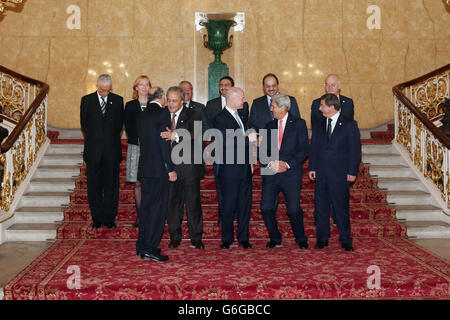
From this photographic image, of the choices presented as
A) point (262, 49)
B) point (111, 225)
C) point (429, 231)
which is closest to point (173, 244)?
point (111, 225)

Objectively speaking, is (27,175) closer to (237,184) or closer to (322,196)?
(237,184)

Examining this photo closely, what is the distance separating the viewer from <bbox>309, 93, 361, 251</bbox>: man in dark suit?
481cm

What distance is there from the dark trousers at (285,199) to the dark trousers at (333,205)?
0.19 metres

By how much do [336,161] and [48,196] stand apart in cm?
354

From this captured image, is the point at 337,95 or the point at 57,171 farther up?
the point at 337,95

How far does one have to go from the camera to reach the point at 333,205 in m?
4.89

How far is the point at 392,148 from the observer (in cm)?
747

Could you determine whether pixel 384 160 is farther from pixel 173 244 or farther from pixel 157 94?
pixel 157 94

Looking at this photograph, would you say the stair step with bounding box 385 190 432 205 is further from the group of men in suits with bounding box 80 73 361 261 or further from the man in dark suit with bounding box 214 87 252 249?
the man in dark suit with bounding box 214 87 252 249

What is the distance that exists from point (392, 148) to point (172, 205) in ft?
13.0

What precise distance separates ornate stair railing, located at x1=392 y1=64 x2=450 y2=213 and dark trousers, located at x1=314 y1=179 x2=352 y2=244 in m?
1.77

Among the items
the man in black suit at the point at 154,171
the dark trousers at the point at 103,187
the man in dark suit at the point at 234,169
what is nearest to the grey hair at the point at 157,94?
the man in black suit at the point at 154,171

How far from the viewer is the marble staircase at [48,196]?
5.43 metres

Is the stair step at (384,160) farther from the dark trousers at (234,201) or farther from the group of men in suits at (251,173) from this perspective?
the dark trousers at (234,201)
